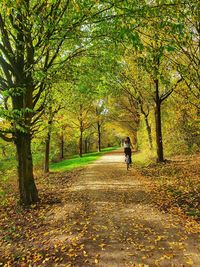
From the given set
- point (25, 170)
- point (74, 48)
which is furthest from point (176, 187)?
point (74, 48)

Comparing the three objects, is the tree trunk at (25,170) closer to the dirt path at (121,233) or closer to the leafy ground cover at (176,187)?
the dirt path at (121,233)

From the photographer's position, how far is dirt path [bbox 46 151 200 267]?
547 cm

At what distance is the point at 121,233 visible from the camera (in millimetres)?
6785

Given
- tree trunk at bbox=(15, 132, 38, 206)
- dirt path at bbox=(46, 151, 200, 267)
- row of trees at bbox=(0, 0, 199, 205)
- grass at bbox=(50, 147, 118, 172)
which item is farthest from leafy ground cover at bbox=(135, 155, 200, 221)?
grass at bbox=(50, 147, 118, 172)

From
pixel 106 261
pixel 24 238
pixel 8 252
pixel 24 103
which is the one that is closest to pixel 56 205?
pixel 24 238

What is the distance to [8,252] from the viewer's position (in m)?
6.76

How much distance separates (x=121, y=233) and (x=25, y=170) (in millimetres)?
5145

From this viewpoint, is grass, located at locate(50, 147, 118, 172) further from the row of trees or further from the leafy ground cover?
the leafy ground cover

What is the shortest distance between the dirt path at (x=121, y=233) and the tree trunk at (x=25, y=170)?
1.45m

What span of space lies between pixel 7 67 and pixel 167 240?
26.4ft

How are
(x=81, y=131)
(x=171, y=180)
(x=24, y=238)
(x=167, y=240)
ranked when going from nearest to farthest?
(x=167, y=240)
(x=24, y=238)
(x=171, y=180)
(x=81, y=131)

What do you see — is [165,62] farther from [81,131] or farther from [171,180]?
[81,131]

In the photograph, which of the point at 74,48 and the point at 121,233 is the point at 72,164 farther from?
the point at 121,233

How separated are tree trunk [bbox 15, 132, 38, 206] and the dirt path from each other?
145cm
